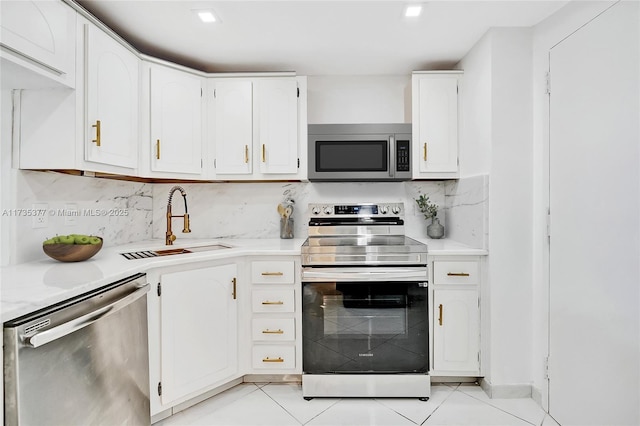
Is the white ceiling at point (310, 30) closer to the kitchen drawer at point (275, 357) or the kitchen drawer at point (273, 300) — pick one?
the kitchen drawer at point (273, 300)

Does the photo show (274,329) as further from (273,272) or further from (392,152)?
(392,152)

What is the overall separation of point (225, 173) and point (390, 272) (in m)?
1.34

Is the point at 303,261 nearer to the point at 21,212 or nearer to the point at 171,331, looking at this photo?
the point at 171,331

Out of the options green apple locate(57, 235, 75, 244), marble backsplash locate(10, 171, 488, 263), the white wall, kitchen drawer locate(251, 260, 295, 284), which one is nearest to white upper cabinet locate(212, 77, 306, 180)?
marble backsplash locate(10, 171, 488, 263)

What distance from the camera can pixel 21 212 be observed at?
1.63 metres

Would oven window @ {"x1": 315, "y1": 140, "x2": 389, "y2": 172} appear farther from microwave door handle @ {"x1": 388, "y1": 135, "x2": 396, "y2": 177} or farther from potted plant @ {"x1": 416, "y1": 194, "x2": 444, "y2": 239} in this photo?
potted plant @ {"x1": 416, "y1": 194, "x2": 444, "y2": 239}

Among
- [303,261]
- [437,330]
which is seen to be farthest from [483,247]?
[303,261]

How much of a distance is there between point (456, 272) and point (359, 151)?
105 cm

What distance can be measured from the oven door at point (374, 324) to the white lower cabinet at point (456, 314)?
0.11m

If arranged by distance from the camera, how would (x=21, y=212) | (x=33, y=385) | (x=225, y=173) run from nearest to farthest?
(x=33, y=385)
(x=21, y=212)
(x=225, y=173)

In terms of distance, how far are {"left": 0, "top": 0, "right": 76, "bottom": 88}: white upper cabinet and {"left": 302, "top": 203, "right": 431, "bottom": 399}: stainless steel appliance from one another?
4.98ft

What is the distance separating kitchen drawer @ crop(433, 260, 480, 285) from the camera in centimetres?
205

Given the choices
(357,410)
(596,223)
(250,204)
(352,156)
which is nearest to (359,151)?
(352,156)

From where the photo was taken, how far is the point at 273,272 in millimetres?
2090
